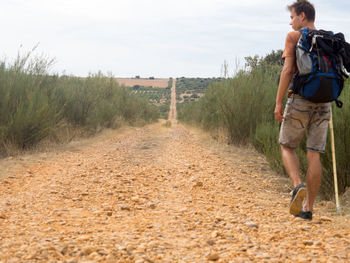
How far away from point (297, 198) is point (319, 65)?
1363mm

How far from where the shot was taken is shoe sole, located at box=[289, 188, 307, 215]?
4.02 metres

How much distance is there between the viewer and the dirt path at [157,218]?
10.4 feet

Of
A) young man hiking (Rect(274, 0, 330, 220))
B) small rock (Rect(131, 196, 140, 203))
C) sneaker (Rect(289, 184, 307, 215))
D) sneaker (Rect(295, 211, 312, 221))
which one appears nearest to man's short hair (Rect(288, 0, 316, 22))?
young man hiking (Rect(274, 0, 330, 220))

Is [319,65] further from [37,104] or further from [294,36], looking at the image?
[37,104]

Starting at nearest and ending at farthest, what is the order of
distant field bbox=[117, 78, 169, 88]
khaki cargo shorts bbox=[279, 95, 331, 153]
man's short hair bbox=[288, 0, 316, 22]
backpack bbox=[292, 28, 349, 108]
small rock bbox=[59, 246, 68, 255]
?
small rock bbox=[59, 246, 68, 255] → backpack bbox=[292, 28, 349, 108] → khaki cargo shorts bbox=[279, 95, 331, 153] → man's short hair bbox=[288, 0, 316, 22] → distant field bbox=[117, 78, 169, 88]

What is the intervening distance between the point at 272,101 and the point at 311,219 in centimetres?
659

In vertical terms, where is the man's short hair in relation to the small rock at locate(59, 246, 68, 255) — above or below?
above

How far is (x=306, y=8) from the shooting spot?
14.0 feet

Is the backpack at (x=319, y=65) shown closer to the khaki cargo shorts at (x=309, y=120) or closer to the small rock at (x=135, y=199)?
the khaki cargo shorts at (x=309, y=120)

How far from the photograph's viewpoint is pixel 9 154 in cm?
934

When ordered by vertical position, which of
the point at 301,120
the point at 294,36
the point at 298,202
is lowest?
the point at 298,202

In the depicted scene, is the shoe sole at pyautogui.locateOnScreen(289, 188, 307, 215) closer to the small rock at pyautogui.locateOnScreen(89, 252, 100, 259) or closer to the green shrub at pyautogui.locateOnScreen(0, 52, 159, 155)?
the small rock at pyautogui.locateOnScreen(89, 252, 100, 259)

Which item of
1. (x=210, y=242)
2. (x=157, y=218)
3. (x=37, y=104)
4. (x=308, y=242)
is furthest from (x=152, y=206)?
(x=37, y=104)

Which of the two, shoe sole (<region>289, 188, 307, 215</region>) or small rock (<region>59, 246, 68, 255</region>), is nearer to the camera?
small rock (<region>59, 246, 68, 255</region>)
